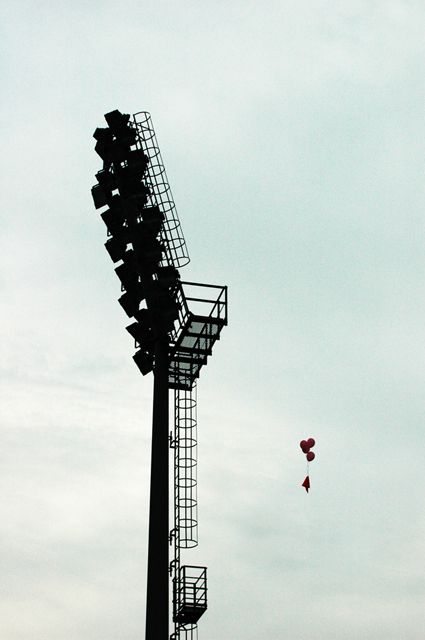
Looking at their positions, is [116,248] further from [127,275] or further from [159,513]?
[159,513]

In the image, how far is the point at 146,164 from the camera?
38.6m

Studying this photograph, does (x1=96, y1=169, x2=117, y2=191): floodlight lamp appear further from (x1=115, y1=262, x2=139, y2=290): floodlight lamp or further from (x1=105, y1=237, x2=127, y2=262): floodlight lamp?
(x1=115, y1=262, x2=139, y2=290): floodlight lamp

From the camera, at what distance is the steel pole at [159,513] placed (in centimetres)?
3353

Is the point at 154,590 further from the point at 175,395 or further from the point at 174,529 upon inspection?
the point at 175,395

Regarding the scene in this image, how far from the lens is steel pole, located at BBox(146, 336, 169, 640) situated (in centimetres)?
3353

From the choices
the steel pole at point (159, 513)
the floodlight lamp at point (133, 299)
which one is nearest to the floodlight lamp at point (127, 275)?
the floodlight lamp at point (133, 299)

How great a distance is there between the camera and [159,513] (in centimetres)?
3488

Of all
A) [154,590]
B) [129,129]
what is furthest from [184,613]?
[129,129]

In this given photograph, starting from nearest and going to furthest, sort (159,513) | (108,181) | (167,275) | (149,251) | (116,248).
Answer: (159,513) < (167,275) < (149,251) < (116,248) < (108,181)

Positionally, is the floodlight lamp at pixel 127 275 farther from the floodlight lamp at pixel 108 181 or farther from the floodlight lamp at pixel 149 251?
the floodlight lamp at pixel 108 181

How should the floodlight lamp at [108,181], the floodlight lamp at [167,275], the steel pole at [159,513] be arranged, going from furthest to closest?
the floodlight lamp at [108,181] < the floodlight lamp at [167,275] < the steel pole at [159,513]

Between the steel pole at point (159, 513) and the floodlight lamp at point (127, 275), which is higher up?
the floodlight lamp at point (127, 275)

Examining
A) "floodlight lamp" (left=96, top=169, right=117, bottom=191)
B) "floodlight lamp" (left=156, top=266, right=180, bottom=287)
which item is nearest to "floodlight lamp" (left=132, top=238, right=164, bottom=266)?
"floodlight lamp" (left=156, top=266, right=180, bottom=287)

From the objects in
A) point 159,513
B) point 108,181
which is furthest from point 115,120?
point 159,513
